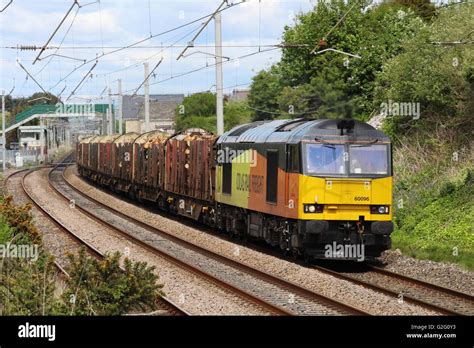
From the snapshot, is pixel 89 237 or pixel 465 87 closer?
pixel 89 237

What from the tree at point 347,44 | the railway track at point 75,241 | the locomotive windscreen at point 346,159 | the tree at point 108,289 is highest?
the tree at point 347,44

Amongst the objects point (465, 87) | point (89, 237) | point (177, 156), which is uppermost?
point (465, 87)

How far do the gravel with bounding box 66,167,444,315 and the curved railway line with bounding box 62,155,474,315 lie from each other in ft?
0.49

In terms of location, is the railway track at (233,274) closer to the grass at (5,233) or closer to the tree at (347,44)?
the grass at (5,233)

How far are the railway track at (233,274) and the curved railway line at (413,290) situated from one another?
2.92ft

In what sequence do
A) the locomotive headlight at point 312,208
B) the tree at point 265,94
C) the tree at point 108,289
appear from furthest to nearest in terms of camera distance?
the tree at point 265,94
the locomotive headlight at point 312,208
the tree at point 108,289

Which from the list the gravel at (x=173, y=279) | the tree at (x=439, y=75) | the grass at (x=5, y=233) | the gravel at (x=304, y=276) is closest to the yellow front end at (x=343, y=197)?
the gravel at (x=304, y=276)

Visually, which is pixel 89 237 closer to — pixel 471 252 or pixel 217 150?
pixel 217 150

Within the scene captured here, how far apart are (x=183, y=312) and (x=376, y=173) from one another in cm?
645

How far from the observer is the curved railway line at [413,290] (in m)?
13.4

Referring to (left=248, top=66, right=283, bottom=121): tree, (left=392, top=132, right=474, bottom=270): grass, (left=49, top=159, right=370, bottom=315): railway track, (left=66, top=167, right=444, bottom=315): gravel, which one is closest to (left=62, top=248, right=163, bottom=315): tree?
(left=49, top=159, right=370, bottom=315): railway track
